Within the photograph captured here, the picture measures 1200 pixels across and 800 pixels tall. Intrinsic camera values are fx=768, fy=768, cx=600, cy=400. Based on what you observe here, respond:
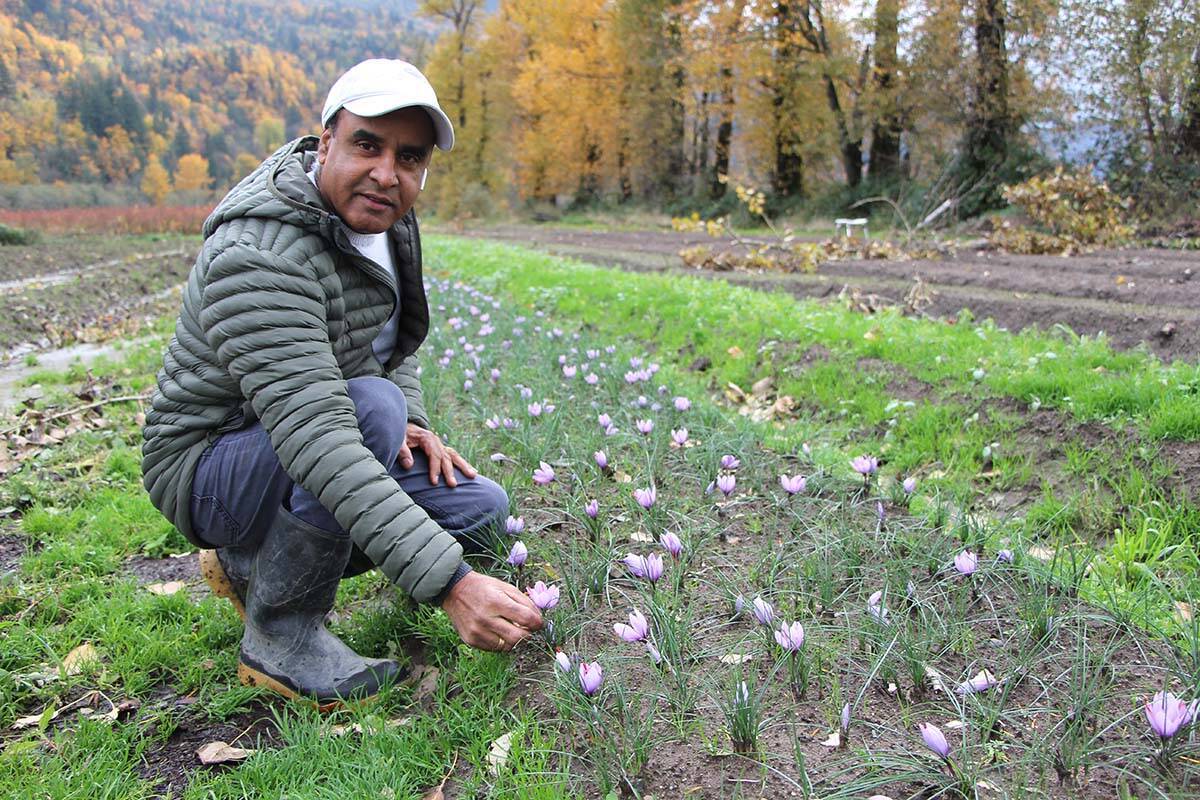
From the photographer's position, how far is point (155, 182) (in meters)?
37.4

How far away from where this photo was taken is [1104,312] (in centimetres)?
566

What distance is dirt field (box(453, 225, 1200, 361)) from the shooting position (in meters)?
5.30

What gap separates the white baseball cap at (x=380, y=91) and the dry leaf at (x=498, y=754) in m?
1.55

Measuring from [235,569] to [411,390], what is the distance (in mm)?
859

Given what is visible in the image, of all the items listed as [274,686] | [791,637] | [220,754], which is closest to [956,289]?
[791,637]

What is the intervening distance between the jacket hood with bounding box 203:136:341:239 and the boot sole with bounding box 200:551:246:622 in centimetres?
107

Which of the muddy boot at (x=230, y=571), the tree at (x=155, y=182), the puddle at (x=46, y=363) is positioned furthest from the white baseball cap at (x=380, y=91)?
the tree at (x=155, y=182)

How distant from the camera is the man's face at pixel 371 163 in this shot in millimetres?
2113

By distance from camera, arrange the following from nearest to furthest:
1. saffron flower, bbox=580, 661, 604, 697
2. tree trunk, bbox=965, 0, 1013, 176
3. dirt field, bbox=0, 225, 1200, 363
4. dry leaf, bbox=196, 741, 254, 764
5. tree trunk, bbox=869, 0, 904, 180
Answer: saffron flower, bbox=580, 661, 604, 697 → dry leaf, bbox=196, 741, 254, 764 → dirt field, bbox=0, 225, 1200, 363 → tree trunk, bbox=965, 0, 1013, 176 → tree trunk, bbox=869, 0, 904, 180

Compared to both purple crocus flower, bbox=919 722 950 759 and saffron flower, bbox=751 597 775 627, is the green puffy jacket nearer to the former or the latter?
saffron flower, bbox=751 597 775 627

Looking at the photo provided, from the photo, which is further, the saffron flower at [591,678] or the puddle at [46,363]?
the puddle at [46,363]

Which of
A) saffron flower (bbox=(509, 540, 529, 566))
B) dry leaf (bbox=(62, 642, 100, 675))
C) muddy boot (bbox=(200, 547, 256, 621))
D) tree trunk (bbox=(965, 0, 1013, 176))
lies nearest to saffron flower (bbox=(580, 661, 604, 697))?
saffron flower (bbox=(509, 540, 529, 566))

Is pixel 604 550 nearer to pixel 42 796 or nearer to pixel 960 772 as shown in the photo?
pixel 960 772

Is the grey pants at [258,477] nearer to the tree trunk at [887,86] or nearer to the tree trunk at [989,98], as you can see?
the tree trunk at [989,98]
